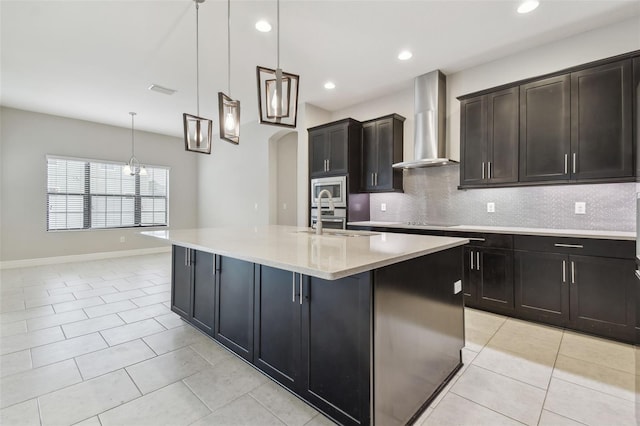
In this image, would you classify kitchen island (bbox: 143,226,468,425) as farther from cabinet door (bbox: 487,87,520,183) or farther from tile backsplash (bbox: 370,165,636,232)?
tile backsplash (bbox: 370,165,636,232)

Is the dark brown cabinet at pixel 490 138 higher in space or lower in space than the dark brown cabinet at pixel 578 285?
higher

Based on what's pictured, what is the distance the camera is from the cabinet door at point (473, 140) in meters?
3.46

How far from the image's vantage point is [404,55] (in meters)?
3.52

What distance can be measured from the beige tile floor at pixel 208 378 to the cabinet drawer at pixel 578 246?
764mm

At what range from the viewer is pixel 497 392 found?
1.83 metres

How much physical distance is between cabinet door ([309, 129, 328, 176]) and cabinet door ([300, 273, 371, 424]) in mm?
3427

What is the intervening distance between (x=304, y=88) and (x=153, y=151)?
15.8 feet

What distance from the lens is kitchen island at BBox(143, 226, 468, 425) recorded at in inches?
Result: 54.2

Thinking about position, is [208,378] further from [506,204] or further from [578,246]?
[506,204]

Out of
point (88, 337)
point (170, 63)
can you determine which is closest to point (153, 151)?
point (170, 63)

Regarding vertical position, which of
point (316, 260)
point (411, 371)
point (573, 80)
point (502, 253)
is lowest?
point (411, 371)

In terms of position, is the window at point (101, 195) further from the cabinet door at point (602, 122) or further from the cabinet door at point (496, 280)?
the cabinet door at point (602, 122)

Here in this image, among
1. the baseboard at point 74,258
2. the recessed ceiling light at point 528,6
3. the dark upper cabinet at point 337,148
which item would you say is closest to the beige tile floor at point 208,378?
the dark upper cabinet at point 337,148

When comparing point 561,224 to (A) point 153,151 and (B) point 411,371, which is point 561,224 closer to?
(B) point 411,371
